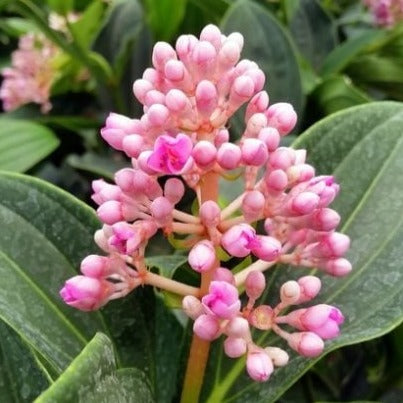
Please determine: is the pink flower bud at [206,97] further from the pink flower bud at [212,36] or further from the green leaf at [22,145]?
the green leaf at [22,145]

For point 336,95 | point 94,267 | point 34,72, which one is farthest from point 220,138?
point 34,72

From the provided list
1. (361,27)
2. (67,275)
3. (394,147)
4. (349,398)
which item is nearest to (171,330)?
(67,275)

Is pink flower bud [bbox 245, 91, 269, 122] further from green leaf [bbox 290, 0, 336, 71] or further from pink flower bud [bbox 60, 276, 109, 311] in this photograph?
green leaf [bbox 290, 0, 336, 71]

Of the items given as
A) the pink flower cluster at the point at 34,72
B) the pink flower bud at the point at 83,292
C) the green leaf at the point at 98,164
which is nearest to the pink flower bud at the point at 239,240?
the pink flower bud at the point at 83,292

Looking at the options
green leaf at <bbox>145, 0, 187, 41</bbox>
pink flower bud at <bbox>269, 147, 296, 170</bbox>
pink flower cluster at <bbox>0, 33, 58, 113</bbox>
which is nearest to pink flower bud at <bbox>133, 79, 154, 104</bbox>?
pink flower bud at <bbox>269, 147, 296, 170</bbox>

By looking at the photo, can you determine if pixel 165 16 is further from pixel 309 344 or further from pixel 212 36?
pixel 309 344

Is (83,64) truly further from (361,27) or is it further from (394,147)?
(394,147)

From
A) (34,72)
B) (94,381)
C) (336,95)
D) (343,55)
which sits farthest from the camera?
(34,72)
